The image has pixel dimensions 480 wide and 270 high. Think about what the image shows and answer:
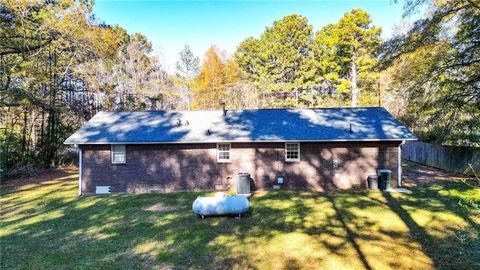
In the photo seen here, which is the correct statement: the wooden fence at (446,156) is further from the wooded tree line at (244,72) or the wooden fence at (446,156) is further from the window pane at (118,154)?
the window pane at (118,154)

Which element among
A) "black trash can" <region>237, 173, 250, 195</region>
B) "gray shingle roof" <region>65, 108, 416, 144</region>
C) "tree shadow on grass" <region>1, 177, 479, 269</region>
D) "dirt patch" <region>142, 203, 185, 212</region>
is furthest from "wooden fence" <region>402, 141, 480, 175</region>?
"dirt patch" <region>142, 203, 185, 212</region>

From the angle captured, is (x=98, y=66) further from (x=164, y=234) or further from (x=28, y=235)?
(x=164, y=234)

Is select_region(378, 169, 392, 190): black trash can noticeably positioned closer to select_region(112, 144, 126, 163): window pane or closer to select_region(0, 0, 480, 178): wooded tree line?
select_region(0, 0, 480, 178): wooded tree line

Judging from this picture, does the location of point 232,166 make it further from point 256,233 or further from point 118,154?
point 256,233

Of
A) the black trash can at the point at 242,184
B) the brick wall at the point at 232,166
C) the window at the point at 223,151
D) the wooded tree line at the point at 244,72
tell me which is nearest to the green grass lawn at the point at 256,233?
the black trash can at the point at 242,184

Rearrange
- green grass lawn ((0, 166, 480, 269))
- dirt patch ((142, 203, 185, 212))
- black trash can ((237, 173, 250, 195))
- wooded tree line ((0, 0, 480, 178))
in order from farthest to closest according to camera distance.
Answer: wooded tree line ((0, 0, 480, 178)), black trash can ((237, 173, 250, 195)), dirt patch ((142, 203, 185, 212)), green grass lawn ((0, 166, 480, 269))

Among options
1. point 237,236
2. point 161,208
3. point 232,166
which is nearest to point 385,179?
point 232,166
